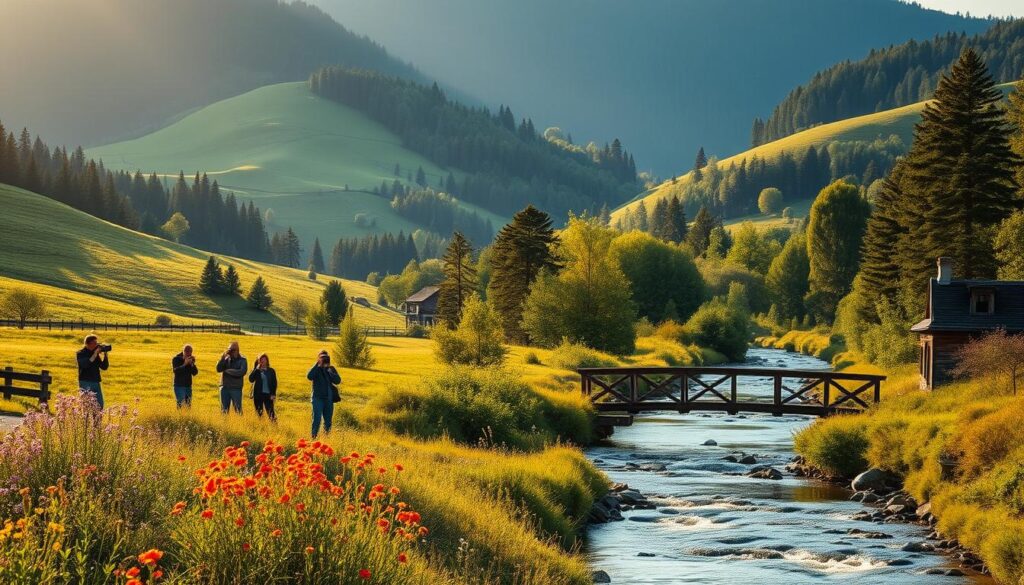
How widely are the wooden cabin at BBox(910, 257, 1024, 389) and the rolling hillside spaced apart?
7548 cm

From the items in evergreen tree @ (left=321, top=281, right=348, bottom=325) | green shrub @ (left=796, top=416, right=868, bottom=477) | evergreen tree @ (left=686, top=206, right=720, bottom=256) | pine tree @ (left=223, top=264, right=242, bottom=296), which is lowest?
green shrub @ (left=796, top=416, right=868, bottom=477)

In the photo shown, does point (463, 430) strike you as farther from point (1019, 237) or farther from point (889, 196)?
point (889, 196)

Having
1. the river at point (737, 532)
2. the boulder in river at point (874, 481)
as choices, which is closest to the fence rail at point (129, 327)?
the river at point (737, 532)

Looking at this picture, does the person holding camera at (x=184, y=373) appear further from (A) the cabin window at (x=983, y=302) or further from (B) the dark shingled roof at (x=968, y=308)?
(A) the cabin window at (x=983, y=302)

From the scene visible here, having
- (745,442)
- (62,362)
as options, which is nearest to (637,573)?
(745,442)

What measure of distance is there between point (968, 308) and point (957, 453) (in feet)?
61.1

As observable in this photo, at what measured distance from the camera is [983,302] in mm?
46938

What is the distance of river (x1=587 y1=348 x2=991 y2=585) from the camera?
2381 cm

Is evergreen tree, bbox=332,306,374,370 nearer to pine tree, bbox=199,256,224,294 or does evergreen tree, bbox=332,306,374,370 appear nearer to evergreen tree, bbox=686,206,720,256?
pine tree, bbox=199,256,224,294

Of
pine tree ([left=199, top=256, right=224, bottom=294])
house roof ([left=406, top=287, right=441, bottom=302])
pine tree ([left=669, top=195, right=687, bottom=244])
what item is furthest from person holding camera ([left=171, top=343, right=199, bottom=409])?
pine tree ([left=669, top=195, right=687, bottom=244])

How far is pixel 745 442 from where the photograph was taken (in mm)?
47062

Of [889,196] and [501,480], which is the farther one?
[889,196]

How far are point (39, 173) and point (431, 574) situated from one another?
178 meters

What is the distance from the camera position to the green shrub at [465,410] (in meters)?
35.8
